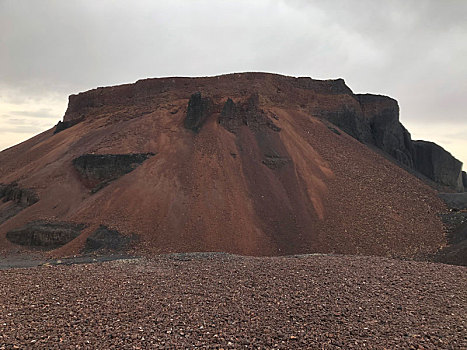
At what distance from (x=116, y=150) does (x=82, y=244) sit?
25.4ft

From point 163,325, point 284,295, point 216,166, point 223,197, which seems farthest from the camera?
A: point 216,166

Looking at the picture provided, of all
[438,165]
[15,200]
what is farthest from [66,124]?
[438,165]

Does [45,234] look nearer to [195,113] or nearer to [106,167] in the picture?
[106,167]

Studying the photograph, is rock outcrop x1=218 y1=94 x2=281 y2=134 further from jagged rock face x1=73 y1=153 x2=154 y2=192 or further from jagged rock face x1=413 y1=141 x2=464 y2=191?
jagged rock face x1=413 y1=141 x2=464 y2=191

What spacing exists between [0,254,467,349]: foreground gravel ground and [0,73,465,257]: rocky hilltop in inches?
274

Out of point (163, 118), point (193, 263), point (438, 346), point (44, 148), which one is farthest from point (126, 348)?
point (44, 148)

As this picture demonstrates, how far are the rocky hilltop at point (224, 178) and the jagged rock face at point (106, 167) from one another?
0.07 metres

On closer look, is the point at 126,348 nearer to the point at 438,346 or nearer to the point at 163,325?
the point at 163,325

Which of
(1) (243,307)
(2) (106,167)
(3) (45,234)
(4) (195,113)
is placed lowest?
(3) (45,234)

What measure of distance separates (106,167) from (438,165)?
3569cm

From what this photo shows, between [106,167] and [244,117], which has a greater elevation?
[244,117]

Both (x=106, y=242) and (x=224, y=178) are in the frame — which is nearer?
(x=106, y=242)

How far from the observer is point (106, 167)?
22750mm

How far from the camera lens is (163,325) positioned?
270 inches
